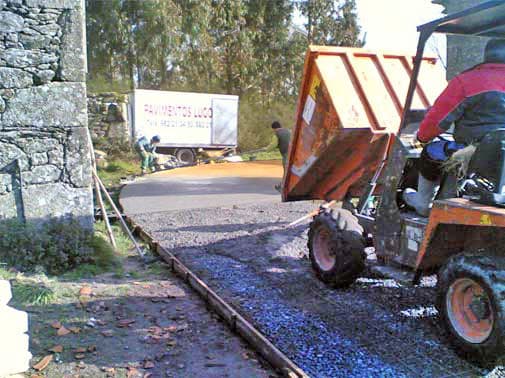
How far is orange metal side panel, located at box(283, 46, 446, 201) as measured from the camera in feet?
20.8

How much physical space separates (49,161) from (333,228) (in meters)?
3.39

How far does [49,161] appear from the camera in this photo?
21.1ft

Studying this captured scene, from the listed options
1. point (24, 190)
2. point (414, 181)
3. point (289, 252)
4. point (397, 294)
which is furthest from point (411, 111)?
point (24, 190)

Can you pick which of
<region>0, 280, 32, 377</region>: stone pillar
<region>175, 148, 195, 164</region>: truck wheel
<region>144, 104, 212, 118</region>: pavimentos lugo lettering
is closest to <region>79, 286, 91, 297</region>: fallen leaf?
<region>0, 280, 32, 377</region>: stone pillar

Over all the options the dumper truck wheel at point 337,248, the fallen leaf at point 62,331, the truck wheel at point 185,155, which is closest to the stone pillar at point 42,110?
the fallen leaf at point 62,331

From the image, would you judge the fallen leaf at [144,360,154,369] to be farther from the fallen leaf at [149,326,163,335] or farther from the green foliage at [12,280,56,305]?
the green foliage at [12,280,56,305]

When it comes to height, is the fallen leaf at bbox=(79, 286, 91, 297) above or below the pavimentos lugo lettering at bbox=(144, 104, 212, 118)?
below

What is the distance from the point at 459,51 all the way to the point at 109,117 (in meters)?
13.4

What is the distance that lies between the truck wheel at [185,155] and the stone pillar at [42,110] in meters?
15.7

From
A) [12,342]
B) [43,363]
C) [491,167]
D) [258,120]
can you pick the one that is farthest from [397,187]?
[258,120]

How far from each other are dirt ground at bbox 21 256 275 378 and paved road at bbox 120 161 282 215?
15.2 ft

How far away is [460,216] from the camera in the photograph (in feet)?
12.8

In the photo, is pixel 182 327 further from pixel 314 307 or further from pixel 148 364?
pixel 314 307

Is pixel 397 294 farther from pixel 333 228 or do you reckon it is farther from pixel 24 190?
pixel 24 190
